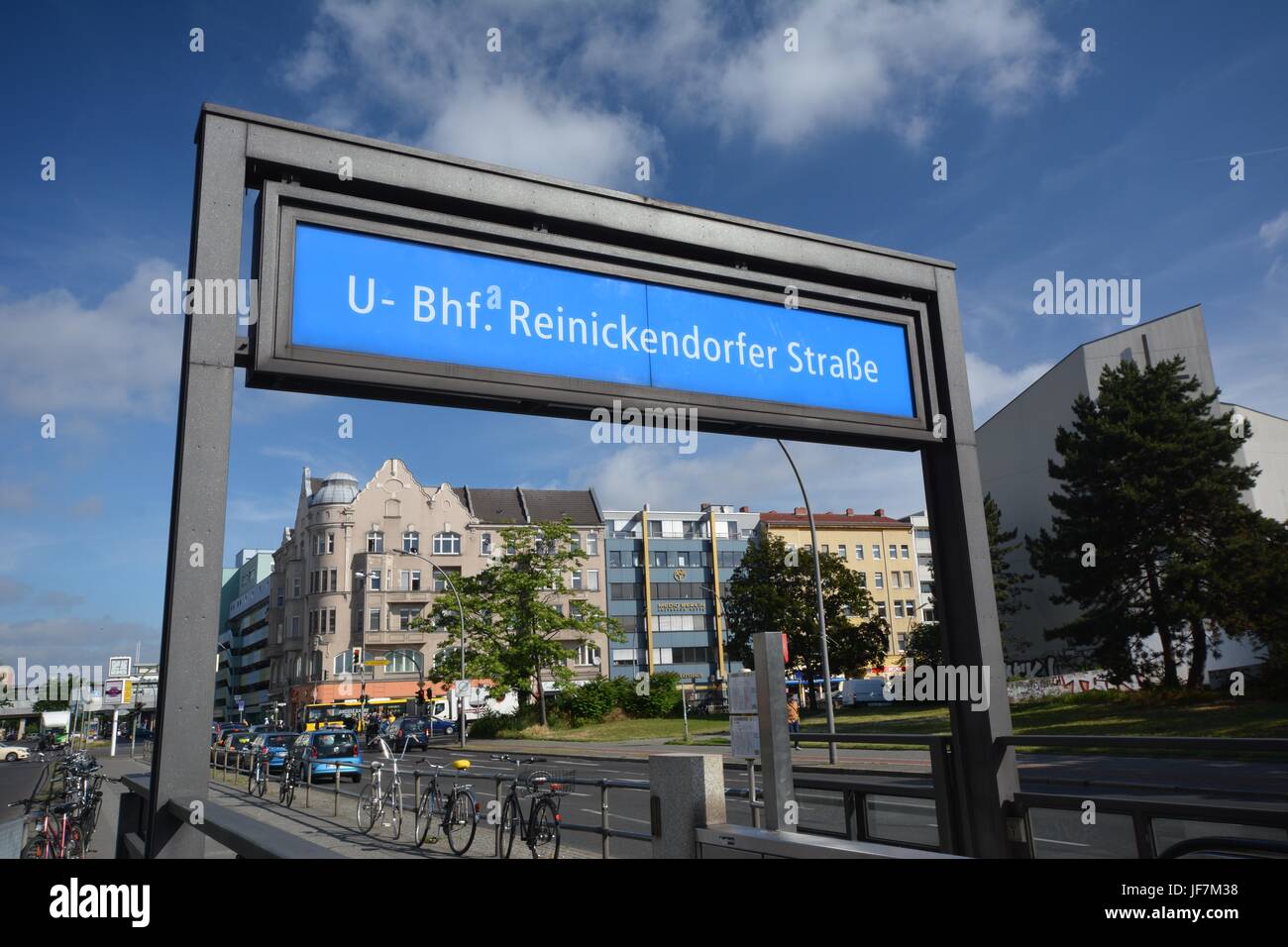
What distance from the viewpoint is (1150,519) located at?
42.2 metres

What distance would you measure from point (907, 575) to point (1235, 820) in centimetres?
9507

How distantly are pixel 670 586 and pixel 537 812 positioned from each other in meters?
81.0

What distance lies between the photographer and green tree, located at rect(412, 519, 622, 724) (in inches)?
1962

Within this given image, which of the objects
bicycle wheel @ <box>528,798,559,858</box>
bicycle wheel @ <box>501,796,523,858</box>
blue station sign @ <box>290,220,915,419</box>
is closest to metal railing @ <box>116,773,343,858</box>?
blue station sign @ <box>290,220,915,419</box>

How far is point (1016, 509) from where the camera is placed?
59781mm

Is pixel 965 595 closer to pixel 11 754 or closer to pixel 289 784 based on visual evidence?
A: pixel 289 784

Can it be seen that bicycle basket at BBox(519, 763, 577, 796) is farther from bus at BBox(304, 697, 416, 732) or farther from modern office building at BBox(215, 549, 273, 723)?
modern office building at BBox(215, 549, 273, 723)

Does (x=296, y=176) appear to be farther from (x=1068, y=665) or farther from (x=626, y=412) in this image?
(x=1068, y=665)

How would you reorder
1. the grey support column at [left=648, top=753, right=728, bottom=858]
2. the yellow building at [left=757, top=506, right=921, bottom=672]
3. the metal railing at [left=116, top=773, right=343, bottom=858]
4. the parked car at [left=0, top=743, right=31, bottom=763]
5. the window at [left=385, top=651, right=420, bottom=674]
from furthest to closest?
the yellow building at [left=757, top=506, right=921, bottom=672], the window at [left=385, top=651, right=420, bottom=674], the parked car at [left=0, top=743, right=31, bottom=763], the grey support column at [left=648, top=753, right=728, bottom=858], the metal railing at [left=116, top=773, right=343, bottom=858]

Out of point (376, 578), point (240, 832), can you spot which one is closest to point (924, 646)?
point (376, 578)

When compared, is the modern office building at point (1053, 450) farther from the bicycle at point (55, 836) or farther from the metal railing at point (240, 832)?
the metal railing at point (240, 832)

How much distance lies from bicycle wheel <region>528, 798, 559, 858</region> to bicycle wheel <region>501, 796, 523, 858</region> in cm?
31

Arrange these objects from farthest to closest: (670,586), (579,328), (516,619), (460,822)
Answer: (670,586) < (516,619) < (460,822) < (579,328)

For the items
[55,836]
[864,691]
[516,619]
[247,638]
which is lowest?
[55,836]
